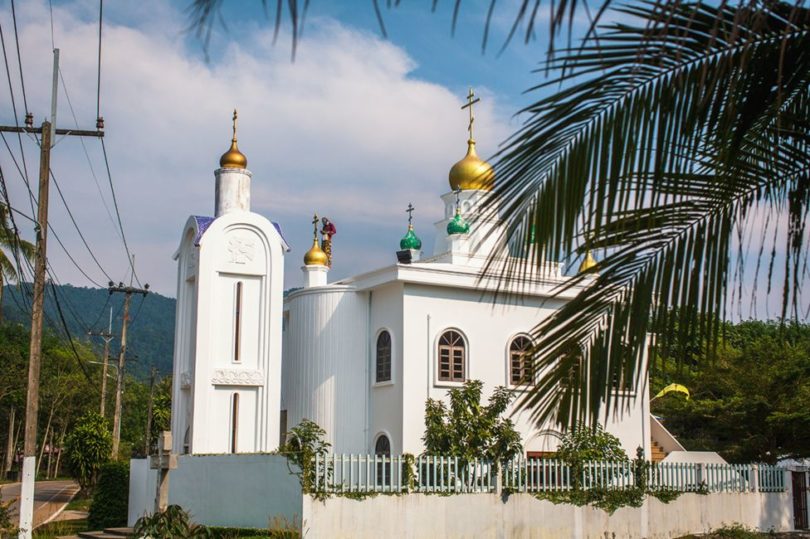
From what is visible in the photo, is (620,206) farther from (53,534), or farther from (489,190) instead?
(53,534)

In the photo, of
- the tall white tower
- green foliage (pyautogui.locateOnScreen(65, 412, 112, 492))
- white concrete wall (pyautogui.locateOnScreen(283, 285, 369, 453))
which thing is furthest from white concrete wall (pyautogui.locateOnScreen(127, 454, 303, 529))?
green foliage (pyautogui.locateOnScreen(65, 412, 112, 492))

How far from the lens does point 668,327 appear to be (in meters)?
4.20

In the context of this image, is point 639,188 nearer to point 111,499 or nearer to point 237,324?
point 237,324

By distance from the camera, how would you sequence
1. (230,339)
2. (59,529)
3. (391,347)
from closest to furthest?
(230,339) < (391,347) < (59,529)

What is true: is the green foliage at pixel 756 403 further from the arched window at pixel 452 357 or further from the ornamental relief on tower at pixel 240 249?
the ornamental relief on tower at pixel 240 249

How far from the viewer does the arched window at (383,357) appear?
76.4ft

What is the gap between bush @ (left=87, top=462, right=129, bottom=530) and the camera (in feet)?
77.0

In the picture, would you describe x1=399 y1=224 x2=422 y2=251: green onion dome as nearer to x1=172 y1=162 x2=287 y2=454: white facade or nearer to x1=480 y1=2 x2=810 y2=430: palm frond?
x1=172 y1=162 x2=287 y2=454: white facade

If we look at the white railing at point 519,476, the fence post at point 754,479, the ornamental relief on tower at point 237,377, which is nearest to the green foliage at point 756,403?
the fence post at point 754,479

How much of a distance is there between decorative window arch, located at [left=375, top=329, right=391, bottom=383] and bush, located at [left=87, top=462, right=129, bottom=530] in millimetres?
6691

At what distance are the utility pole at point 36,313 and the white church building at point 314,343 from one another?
5866 mm

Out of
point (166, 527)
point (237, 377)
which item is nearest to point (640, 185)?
point (166, 527)

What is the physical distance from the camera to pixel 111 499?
23891 mm

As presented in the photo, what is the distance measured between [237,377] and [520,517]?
729 centimetres
